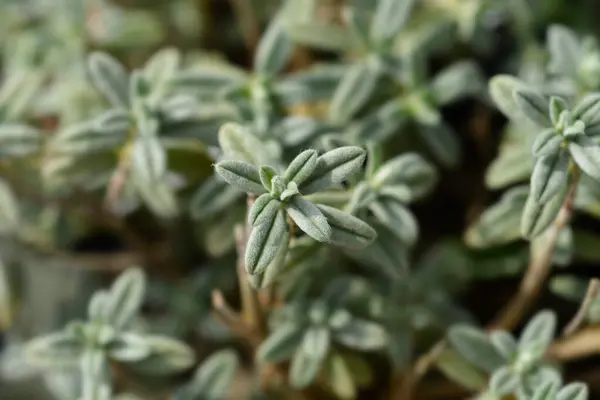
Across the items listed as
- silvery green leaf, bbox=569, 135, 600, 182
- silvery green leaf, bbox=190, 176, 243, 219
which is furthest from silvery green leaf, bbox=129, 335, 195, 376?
silvery green leaf, bbox=569, 135, 600, 182

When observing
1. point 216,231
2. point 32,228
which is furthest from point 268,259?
point 32,228

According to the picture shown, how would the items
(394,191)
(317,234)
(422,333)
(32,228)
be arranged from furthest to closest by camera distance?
(32,228) < (422,333) < (394,191) < (317,234)

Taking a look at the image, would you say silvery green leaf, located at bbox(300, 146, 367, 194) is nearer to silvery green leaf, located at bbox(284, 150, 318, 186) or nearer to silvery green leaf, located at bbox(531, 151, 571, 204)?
silvery green leaf, located at bbox(284, 150, 318, 186)

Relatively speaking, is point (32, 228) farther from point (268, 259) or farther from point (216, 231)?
point (268, 259)

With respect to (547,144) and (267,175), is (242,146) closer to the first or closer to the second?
(267,175)

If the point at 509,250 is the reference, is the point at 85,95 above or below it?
above

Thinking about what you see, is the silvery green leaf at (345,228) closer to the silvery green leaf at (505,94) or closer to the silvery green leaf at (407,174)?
the silvery green leaf at (407,174)
